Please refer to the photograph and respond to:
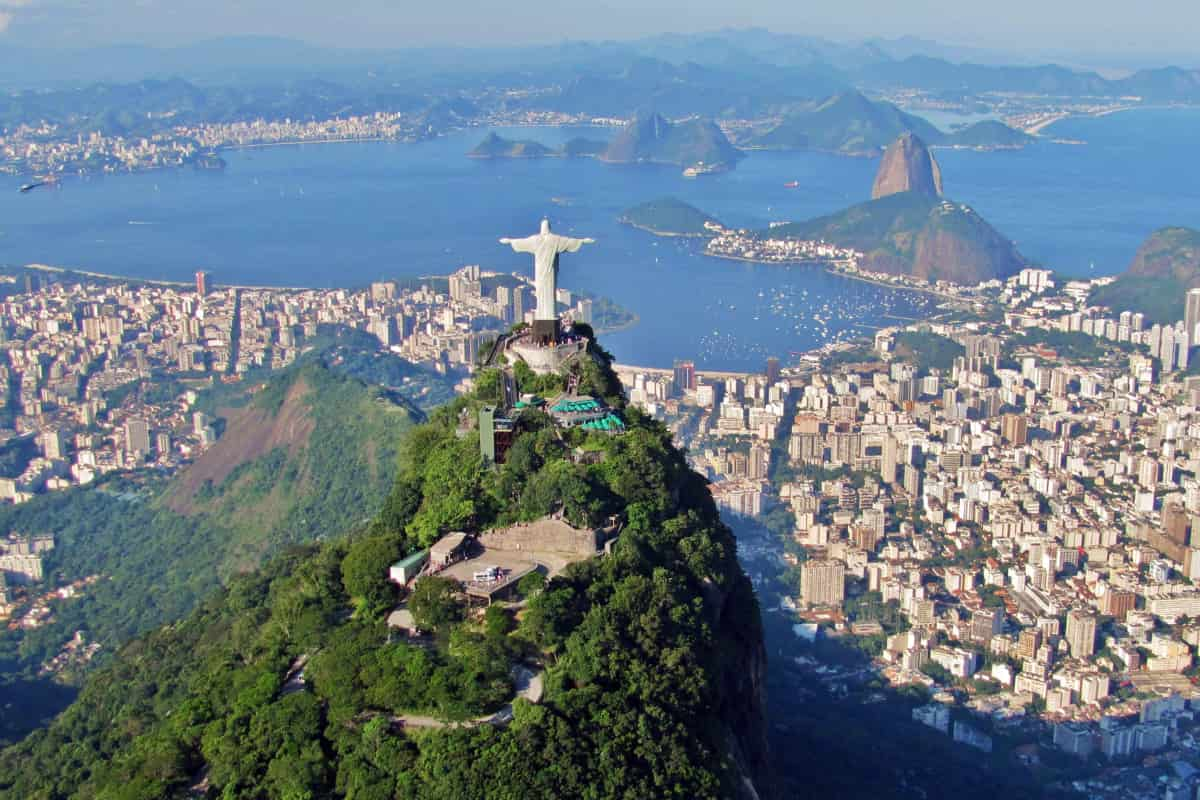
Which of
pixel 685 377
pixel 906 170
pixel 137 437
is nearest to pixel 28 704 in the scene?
pixel 137 437

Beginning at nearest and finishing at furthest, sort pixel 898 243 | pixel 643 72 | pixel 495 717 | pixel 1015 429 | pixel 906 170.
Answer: pixel 495 717
pixel 1015 429
pixel 898 243
pixel 906 170
pixel 643 72

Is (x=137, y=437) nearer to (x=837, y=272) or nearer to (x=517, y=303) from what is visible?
(x=517, y=303)

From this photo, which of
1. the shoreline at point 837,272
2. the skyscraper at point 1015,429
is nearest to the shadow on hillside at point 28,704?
the skyscraper at point 1015,429

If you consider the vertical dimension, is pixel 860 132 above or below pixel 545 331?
below

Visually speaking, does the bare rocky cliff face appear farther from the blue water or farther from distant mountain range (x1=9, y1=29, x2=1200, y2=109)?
distant mountain range (x1=9, y1=29, x2=1200, y2=109)

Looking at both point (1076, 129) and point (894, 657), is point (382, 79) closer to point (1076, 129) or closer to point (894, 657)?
point (1076, 129)

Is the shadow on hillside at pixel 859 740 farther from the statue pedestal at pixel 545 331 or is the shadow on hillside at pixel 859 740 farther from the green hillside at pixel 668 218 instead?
the green hillside at pixel 668 218
